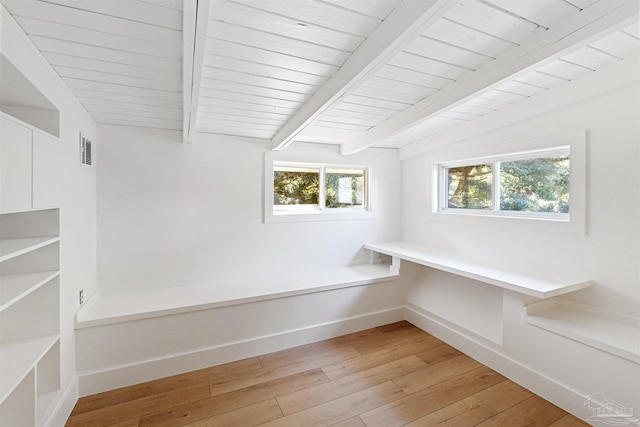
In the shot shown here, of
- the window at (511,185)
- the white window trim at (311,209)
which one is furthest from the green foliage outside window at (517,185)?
the white window trim at (311,209)

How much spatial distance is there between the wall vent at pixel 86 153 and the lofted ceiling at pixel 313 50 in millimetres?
222

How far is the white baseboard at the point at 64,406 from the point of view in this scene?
4.97 ft

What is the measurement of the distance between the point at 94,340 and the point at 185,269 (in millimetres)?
794

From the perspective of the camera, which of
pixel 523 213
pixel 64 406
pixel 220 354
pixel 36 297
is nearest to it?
pixel 36 297

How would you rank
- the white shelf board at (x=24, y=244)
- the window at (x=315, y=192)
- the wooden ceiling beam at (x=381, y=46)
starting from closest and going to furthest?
the wooden ceiling beam at (x=381, y=46) < the white shelf board at (x=24, y=244) < the window at (x=315, y=192)

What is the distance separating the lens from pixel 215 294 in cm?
233

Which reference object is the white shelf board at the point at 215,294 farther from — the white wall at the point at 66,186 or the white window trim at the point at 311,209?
the white window trim at the point at 311,209

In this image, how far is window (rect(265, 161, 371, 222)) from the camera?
9.61ft

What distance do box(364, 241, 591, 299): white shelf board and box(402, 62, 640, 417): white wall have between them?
6.0 inches

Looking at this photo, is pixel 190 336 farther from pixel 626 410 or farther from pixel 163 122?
pixel 626 410

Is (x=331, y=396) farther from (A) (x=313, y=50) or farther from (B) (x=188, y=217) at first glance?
(A) (x=313, y=50)

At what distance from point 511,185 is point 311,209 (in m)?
1.88

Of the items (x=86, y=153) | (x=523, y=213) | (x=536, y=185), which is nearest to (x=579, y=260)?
(x=523, y=213)

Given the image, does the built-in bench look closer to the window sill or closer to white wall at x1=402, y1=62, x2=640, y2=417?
white wall at x1=402, y1=62, x2=640, y2=417
